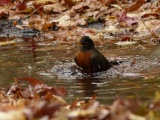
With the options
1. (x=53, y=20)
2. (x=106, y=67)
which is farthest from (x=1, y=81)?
(x=53, y=20)

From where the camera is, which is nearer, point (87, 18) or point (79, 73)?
point (79, 73)

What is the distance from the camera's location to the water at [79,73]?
5.30 meters

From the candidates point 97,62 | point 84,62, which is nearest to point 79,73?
point 84,62

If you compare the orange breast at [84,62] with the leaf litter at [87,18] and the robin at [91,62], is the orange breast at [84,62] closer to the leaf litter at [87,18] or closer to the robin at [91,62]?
the robin at [91,62]

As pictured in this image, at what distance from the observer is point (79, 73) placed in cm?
673

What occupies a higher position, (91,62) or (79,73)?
(91,62)

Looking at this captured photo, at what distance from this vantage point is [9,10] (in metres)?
11.9

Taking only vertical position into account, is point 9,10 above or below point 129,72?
above

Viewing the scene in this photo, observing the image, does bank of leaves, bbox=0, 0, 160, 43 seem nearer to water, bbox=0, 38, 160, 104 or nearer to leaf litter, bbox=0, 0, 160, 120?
leaf litter, bbox=0, 0, 160, 120

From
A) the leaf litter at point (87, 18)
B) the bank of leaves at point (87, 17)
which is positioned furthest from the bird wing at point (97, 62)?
the bank of leaves at point (87, 17)

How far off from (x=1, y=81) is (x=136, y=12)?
549 centimetres

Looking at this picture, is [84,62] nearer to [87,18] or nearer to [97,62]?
[97,62]

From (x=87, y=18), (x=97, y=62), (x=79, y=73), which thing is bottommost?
(x=79, y=73)

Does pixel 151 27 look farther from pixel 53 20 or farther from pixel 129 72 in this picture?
pixel 129 72
